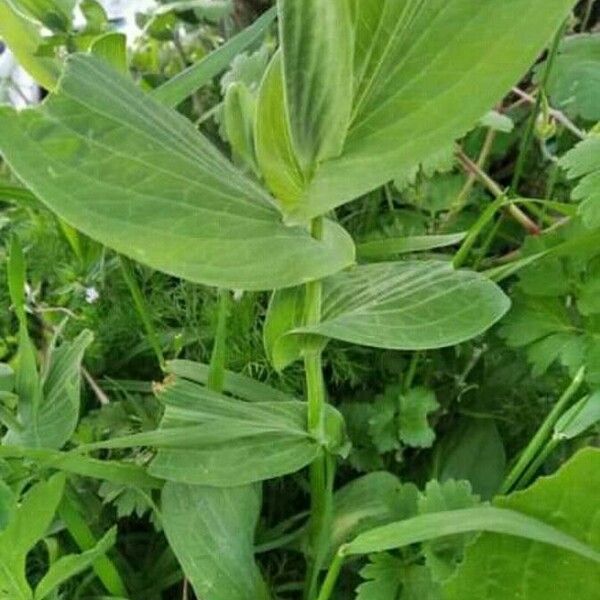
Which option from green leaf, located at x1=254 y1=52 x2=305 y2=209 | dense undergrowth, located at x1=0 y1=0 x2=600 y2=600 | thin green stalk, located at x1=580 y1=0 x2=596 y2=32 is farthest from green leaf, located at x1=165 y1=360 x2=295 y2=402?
thin green stalk, located at x1=580 y1=0 x2=596 y2=32

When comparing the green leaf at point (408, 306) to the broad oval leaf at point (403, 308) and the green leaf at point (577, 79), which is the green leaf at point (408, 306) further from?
the green leaf at point (577, 79)

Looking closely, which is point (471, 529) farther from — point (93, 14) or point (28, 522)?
point (93, 14)

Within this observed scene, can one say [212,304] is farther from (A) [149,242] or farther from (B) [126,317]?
(A) [149,242]

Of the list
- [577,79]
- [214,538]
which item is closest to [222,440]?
[214,538]

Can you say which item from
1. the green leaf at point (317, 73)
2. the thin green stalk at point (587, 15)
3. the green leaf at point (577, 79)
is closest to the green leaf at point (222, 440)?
the green leaf at point (317, 73)

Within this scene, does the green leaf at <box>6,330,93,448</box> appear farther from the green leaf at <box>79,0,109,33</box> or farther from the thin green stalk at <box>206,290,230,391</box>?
the green leaf at <box>79,0,109,33</box>

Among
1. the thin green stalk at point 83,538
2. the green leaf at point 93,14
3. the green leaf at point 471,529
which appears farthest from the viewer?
the green leaf at point 93,14
